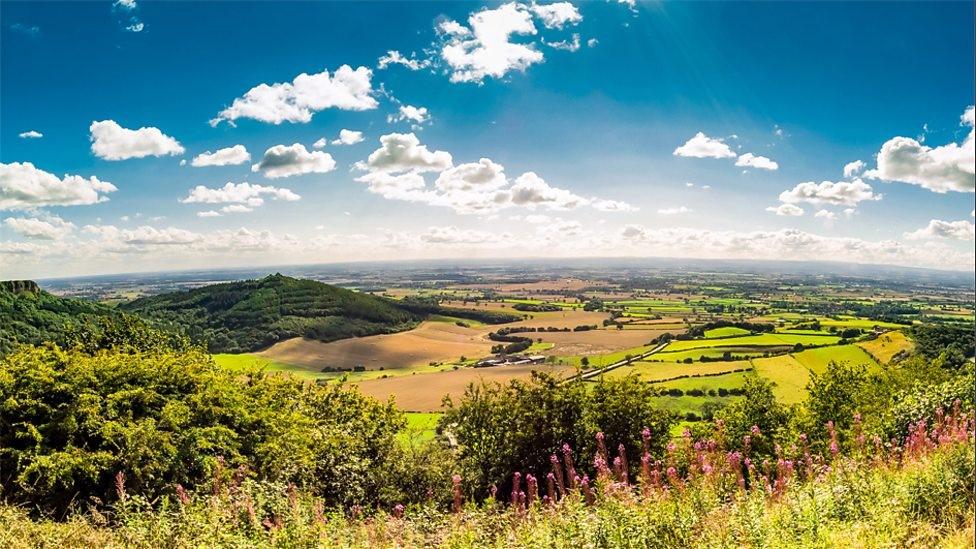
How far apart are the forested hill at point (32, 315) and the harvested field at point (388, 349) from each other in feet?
92.1

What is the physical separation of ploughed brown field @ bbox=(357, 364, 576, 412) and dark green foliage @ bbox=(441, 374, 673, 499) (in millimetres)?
29828

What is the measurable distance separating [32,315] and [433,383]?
4873 centimetres

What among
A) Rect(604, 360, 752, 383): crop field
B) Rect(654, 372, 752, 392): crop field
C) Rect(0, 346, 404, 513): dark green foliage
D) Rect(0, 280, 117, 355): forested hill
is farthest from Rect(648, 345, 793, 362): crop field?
Rect(0, 280, 117, 355): forested hill

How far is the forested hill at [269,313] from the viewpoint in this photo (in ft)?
327

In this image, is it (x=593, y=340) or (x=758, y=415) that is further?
(x=593, y=340)

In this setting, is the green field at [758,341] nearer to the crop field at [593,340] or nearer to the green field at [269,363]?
the crop field at [593,340]

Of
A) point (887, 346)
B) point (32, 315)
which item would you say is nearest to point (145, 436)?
point (32, 315)

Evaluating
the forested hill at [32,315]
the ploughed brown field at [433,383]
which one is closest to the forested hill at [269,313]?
the forested hill at [32,315]

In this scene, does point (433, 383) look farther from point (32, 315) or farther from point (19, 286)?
point (19, 286)

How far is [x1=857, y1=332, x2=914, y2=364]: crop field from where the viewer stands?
193ft

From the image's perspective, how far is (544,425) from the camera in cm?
2117

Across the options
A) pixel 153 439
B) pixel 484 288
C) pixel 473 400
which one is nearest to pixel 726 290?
pixel 484 288

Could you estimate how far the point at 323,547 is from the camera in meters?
6.16

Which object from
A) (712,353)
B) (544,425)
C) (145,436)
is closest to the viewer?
(145,436)
